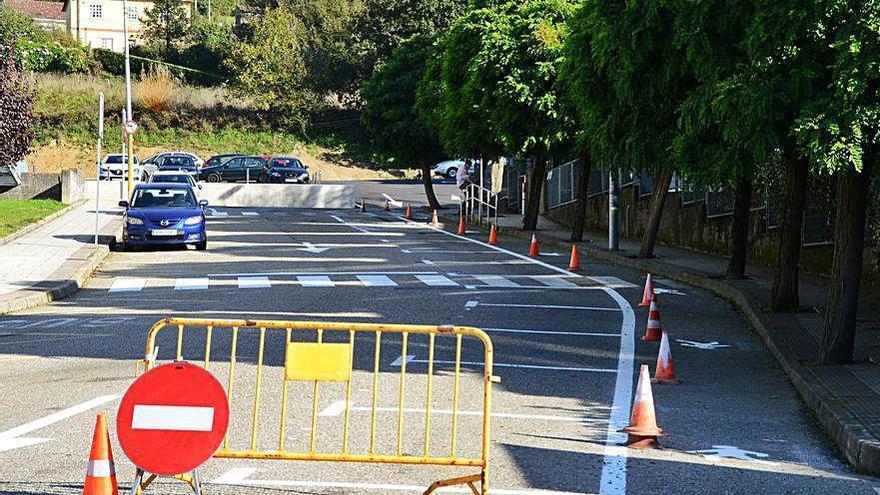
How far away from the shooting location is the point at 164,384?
698 cm

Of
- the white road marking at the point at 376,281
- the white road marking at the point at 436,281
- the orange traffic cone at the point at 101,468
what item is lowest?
the white road marking at the point at 376,281

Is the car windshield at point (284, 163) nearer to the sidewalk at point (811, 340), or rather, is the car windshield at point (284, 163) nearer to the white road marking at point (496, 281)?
the sidewalk at point (811, 340)

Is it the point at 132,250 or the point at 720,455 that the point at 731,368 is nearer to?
the point at 720,455

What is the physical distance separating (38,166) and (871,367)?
2591 inches

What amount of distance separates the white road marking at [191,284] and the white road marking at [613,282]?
23.1ft

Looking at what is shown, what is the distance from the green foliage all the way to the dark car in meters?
9.69

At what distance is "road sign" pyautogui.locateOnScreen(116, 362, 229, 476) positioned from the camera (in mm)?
6961

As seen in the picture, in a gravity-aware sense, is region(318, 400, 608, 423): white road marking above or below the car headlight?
below

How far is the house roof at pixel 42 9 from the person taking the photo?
369 feet

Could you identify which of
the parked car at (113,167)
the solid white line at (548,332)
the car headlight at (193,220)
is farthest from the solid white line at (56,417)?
the parked car at (113,167)

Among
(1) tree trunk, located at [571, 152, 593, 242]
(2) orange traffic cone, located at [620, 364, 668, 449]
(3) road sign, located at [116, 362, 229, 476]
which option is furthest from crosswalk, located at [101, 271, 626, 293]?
(3) road sign, located at [116, 362, 229, 476]

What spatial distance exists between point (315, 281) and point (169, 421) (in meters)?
16.7

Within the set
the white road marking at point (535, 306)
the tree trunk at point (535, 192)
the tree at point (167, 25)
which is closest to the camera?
the white road marking at point (535, 306)

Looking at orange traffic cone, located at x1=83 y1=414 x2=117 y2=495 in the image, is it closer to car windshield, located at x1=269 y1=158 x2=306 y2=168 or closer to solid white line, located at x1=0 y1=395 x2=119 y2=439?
solid white line, located at x1=0 y1=395 x2=119 y2=439
